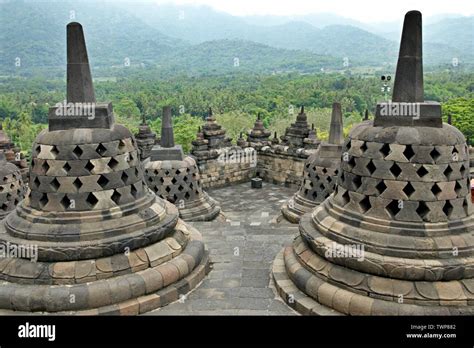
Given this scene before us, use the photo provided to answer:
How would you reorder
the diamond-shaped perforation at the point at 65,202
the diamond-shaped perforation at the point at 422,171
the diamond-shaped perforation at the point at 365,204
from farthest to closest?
the diamond-shaped perforation at the point at 65,202
the diamond-shaped perforation at the point at 365,204
the diamond-shaped perforation at the point at 422,171

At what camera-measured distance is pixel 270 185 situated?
2075cm

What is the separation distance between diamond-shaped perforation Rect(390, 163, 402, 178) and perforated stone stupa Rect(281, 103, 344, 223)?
6.14m

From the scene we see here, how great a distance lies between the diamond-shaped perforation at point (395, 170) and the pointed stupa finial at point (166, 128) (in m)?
8.73

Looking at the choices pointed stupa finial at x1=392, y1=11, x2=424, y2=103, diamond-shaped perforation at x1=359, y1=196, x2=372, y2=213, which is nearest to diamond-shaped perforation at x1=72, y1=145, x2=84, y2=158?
diamond-shaped perforation at x1=359, y1=196, x2=372, y2=213

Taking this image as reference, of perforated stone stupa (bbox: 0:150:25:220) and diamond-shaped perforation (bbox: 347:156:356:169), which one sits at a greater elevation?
diamond-shaped perforation (bbox: 347:156:356:169)

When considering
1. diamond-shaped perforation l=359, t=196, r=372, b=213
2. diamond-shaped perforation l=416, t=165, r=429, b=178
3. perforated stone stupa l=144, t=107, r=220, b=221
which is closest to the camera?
diamond-shaped perforation l=416, t=165, r=429, b=178

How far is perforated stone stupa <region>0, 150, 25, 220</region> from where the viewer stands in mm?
10376

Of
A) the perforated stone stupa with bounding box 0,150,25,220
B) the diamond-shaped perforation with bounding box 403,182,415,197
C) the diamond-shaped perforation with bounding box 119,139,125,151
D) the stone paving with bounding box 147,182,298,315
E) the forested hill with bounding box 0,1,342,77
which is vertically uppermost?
the forested hill with bounding box 0,1,342,77

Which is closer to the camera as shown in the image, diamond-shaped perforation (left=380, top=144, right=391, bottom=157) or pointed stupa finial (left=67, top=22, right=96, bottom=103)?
diamond-shaped perforation (left=380, top=144, right=391, bottom=157)

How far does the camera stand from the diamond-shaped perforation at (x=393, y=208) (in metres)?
4.96

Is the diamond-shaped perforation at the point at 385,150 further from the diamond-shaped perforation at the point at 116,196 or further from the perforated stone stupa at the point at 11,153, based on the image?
the perforated stone stupa at the point at 11,153

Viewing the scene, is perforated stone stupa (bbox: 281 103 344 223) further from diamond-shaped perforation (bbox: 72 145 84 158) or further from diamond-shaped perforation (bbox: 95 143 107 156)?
diamond-shaped perforation (bbox: 72 145 84 158)

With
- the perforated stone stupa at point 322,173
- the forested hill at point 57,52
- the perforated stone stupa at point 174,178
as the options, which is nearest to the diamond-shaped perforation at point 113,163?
the perforated stone stupa at point 322,173
